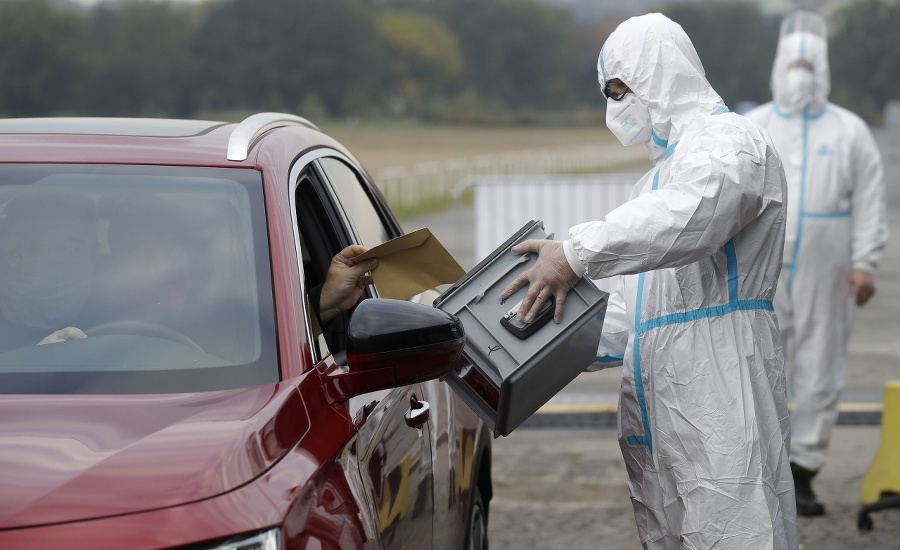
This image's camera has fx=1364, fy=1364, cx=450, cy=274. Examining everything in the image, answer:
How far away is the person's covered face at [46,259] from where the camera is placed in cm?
311

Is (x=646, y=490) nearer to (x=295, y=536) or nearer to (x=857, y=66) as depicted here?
(x=295, y=536)

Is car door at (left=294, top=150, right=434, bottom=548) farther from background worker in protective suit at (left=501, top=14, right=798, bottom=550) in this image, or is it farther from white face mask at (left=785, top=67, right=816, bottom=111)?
white face mask at (left=785, top=67, right=816, bottom=111)

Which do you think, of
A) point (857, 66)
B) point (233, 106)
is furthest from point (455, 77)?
point (857, 66)

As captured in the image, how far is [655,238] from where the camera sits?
327cm

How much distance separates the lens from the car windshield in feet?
9.41

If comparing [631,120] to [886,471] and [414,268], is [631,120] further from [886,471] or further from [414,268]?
[886,471]

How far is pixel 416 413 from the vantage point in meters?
3.41

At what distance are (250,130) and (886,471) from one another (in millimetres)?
3557

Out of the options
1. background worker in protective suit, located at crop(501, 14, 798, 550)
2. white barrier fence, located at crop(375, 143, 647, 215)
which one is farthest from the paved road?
white barrier fence, located at crop(375, 143, 647, 215)

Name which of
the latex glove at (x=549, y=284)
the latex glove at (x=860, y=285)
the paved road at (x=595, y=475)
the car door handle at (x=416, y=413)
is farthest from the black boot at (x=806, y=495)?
the latex glove at (x=549, y=284)

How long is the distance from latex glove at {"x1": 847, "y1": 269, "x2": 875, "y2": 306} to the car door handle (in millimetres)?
3508

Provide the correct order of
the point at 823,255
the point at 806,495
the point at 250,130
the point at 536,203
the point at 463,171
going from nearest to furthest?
the point at 250,130
the point at 806,495
the point at 823,255
the point at 536,203
the point at 463,171

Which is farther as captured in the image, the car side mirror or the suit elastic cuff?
the suit elastic cuff

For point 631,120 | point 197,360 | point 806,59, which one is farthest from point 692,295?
point 806,59
